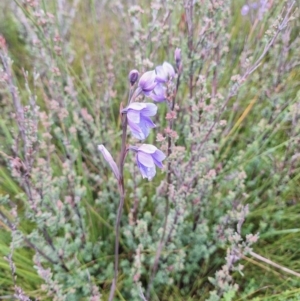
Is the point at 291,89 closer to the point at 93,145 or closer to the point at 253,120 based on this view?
the point at 253,120

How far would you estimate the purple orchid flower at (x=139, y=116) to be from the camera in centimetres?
109

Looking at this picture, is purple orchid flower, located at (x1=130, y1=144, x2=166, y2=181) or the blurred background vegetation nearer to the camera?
purple orchid flower, located at (x1=130, y1=144, x2=166, y2=181)

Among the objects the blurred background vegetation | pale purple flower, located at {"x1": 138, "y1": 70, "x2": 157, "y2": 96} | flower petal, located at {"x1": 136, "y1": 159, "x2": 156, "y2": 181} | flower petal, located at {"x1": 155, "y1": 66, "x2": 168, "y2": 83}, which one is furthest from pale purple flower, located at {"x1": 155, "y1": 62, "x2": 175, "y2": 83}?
flower petal, located at {"x1": 136, "y1": 159, "x2": 156, "y2": 181}

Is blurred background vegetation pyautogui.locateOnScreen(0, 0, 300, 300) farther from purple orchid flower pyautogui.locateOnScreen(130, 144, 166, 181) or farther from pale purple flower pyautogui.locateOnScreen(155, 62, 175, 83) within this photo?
purple orchid flower pyautogui.locateOnScreen(130, 144, 166, 181)

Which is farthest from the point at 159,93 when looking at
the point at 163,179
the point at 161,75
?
the point at 163,179

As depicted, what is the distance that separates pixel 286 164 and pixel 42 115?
3.95 ft

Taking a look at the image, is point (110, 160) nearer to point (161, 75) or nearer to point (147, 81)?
point (147, 81)

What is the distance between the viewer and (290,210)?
2.02 meters

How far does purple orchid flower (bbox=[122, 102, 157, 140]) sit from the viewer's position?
3.59ft

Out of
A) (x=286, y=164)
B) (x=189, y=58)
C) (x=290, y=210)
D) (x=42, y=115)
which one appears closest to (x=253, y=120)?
(x=286, y=164)

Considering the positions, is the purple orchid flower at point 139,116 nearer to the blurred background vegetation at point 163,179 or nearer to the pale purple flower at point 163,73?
the pale purple flower at point 163,73

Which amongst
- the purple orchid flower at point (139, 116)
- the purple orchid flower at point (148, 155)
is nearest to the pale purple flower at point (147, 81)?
the purple orchid flower at point (139, 116)

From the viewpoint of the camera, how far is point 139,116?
43.6 inches

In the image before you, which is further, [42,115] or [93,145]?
[93,145]
